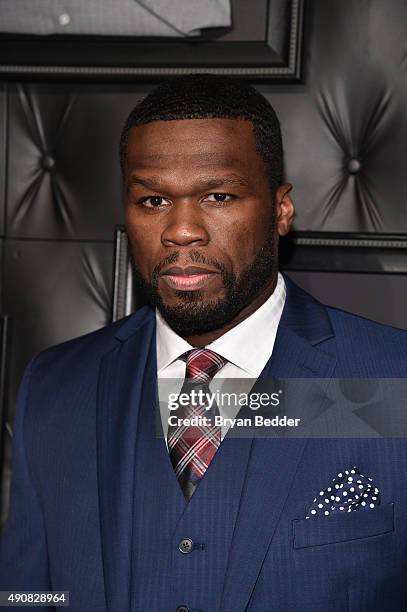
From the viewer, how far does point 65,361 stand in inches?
47.0

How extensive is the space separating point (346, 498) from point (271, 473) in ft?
0.32

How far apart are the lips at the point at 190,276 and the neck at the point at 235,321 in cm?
10

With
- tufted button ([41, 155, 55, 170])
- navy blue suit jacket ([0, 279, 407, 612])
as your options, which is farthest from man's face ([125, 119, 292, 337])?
tufted button ([41, 155, 55, 170])

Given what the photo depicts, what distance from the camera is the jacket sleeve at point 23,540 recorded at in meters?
1.13

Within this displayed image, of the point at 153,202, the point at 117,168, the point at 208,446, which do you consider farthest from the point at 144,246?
the point at 117,168

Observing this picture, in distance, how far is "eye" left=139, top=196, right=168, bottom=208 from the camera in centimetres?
103

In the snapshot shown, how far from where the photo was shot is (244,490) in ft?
3.18

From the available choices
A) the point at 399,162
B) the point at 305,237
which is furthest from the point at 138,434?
the point at 399,162

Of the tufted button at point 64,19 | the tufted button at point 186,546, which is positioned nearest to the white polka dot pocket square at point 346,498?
the tufted button at point 186,546

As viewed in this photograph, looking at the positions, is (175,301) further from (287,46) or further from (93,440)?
(287,46)

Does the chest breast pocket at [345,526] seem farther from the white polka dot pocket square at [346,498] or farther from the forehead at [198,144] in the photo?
the forehead at [198,144]

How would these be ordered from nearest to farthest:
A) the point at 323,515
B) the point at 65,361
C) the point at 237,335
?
the point at 323,515, the point at 237,335, the point at 65,361

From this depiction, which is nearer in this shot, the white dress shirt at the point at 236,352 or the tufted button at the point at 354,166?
the white dress shirt at the point at 236,352

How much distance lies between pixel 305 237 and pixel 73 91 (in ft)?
1.58
